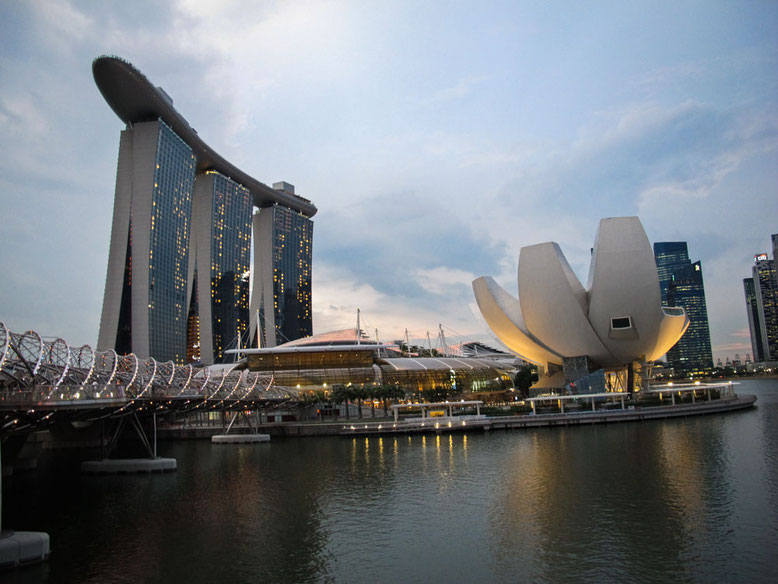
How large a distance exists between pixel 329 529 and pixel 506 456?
1543cm

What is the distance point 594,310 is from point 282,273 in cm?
10896

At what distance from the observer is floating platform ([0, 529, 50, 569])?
51.5 feet

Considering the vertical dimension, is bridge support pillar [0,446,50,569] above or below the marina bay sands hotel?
below

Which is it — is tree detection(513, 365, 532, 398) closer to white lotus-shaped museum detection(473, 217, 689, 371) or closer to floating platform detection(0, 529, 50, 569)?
white lotus-shaped museum detection(473, 217, 689, 371)

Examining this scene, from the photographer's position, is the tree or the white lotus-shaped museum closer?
the white lotus-shaped museum

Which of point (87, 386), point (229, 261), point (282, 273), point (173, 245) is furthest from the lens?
point (282, 273)

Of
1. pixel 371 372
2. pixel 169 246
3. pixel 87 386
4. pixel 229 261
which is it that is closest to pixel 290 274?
pixel 229 261

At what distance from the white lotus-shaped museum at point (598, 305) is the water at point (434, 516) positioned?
20280 millimetres

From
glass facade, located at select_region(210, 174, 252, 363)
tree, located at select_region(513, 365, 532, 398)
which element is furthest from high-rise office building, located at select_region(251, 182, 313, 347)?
tree, located at select_region(513, 365, 532, 398)

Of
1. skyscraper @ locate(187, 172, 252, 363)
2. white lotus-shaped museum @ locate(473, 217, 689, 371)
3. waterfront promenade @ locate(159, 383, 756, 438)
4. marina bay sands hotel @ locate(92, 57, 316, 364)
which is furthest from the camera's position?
skyscraper @ locate(187, 172, 252, 363)

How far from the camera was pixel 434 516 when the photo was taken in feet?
65.8

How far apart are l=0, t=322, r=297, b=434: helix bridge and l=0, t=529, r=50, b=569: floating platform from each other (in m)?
3.95

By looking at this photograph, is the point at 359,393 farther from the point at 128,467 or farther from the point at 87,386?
the point at 87,386

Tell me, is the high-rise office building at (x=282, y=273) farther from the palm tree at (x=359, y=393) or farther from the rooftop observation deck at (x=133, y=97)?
the palm tree at (x=359, y=393)
